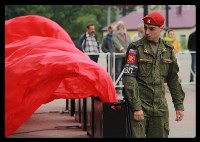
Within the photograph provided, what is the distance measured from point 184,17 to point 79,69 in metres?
102

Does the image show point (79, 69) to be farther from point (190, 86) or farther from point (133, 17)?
point (133, 17)

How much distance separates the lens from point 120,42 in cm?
1720

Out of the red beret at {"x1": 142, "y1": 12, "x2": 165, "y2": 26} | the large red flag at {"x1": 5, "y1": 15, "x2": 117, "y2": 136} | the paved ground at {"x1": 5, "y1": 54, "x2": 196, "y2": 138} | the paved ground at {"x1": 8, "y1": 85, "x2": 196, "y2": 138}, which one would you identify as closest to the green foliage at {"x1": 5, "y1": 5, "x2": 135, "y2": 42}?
the paved ground at {"x1": 5, "y1": 54, "x2": 196, "y2": 138}

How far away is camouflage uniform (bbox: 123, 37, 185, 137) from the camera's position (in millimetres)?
6336

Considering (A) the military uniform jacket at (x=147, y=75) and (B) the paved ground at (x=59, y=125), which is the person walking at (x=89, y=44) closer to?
(B) the paved ground at (x=59, y=125)

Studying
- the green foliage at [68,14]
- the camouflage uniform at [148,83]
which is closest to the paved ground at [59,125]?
the camouflage uniform at [148,83]

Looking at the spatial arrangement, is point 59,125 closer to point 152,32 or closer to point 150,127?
point 150,127

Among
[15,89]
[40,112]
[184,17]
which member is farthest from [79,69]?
[184,17]

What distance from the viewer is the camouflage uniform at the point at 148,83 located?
6.34 meters

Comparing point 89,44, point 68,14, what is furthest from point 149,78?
point 68,14

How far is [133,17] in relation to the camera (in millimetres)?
115062
